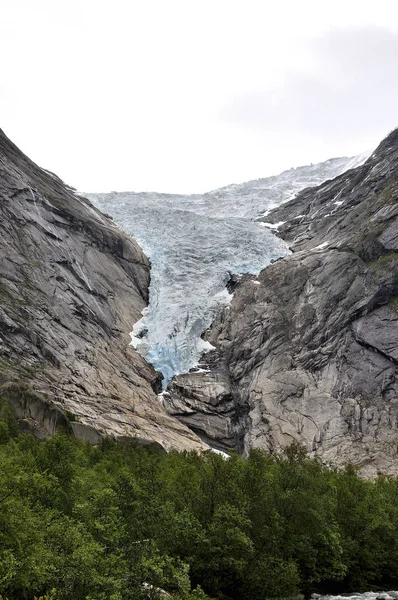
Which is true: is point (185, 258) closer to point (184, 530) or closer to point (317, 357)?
point (317, 357)

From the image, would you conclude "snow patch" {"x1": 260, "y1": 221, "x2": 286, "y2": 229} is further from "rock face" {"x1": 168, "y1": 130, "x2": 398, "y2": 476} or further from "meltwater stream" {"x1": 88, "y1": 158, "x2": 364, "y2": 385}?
"rock face" {"x1": 168, "y1": 130, "x2": 398, "y2": 476}

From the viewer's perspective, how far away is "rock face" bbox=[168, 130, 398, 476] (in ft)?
186

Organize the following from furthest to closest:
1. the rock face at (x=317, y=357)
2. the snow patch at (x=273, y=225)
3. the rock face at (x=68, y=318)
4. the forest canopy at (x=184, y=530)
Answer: the snow patch at (x=273, y=225) → the rock face at (x=317, y=357) → the rock face at (x=68, y=318) → the forest canopy at (x=184, y=530)

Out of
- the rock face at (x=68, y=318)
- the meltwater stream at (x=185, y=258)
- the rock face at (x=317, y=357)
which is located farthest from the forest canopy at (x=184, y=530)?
→ the meltwater stream at (x=185, y=258)

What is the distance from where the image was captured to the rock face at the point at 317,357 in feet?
186

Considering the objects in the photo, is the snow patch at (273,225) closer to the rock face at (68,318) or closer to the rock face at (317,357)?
the rock face at (317,357)

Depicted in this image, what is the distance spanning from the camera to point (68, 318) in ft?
210

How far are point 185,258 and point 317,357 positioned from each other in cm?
3531

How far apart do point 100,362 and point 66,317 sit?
6.79 meters

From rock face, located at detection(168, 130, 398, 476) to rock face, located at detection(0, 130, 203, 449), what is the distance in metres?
7.42

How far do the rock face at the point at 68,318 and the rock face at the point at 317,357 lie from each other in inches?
292

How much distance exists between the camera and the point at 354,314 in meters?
66.6

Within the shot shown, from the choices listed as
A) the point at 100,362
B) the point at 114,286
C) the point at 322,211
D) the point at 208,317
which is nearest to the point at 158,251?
the point at 114,286

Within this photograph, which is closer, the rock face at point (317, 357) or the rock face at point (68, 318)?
the rock face at point (68, 318)
